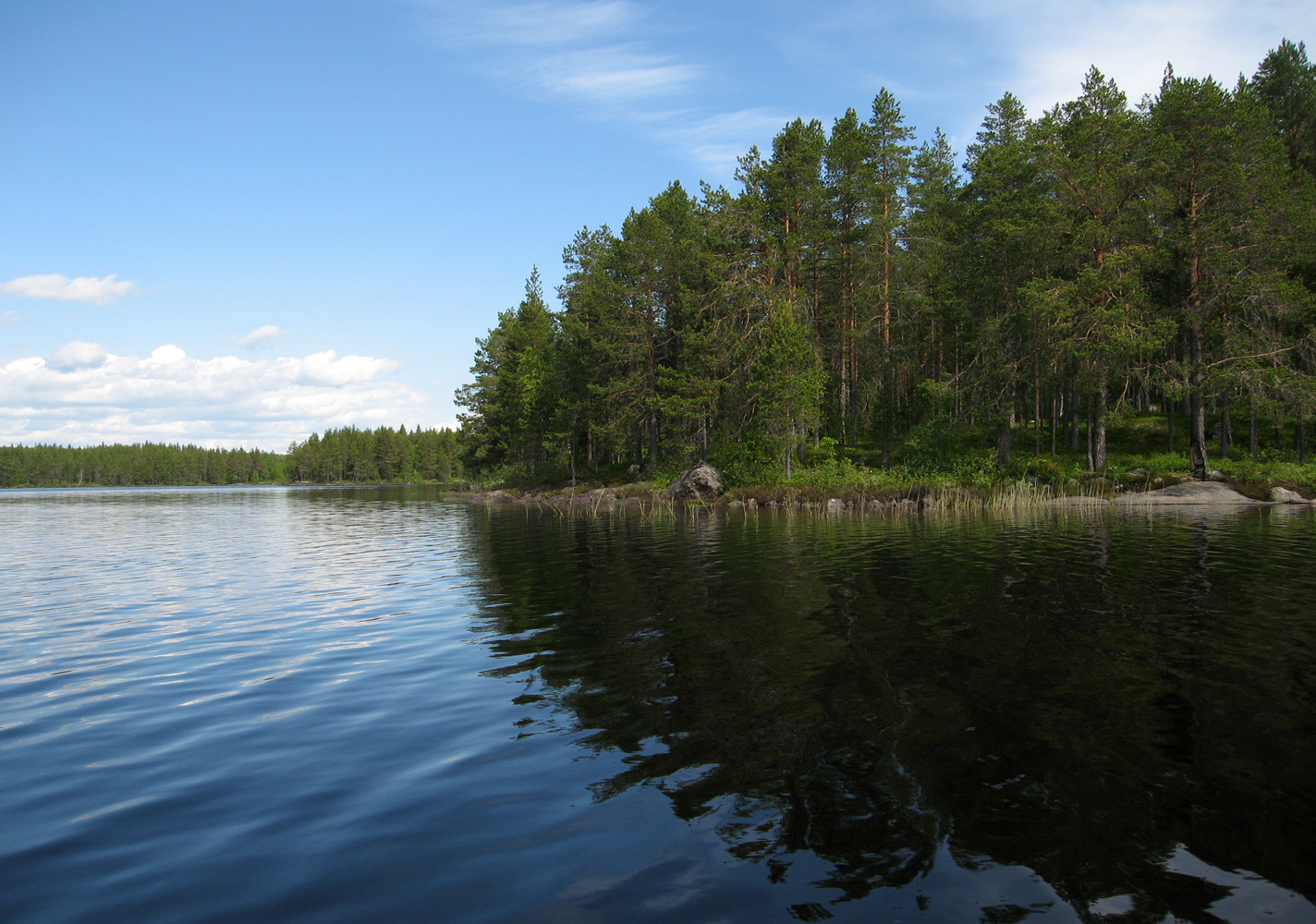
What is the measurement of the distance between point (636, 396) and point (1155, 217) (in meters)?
35.5

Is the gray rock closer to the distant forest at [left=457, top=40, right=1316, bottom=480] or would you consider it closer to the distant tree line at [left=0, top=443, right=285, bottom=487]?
the distant forest at [left=457, top=40, right=1316, bottom=480]

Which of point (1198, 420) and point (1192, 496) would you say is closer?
point (1192, 496)

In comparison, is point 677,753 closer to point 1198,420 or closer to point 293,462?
point 1198,420

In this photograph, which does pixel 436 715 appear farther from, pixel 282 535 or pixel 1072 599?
pixel 282 535

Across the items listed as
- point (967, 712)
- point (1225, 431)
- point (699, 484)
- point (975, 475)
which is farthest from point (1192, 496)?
point (967, 712)

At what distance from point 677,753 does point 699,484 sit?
1511 inches

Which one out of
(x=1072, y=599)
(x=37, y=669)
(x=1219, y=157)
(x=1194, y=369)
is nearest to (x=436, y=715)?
(x=37, y=669)

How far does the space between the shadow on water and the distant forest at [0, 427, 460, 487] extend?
474ft

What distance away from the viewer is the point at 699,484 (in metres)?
44.8

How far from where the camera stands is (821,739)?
6.73 metres

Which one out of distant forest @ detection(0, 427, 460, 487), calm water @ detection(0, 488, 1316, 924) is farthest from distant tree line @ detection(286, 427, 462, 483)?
calm water @ detection(0, 488, 1316, 924)

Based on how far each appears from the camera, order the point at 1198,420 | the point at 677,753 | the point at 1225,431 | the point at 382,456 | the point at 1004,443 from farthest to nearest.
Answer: the point at 382,456 < the point at 1225,431 < the point at 1004,443 < the point at 1198,420 < the point at 677,753

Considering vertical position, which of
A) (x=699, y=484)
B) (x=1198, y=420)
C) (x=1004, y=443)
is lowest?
(x=699, y=484)

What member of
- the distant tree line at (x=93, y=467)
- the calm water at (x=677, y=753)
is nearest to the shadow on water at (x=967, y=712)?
the calm water at (x=677, y=753)
